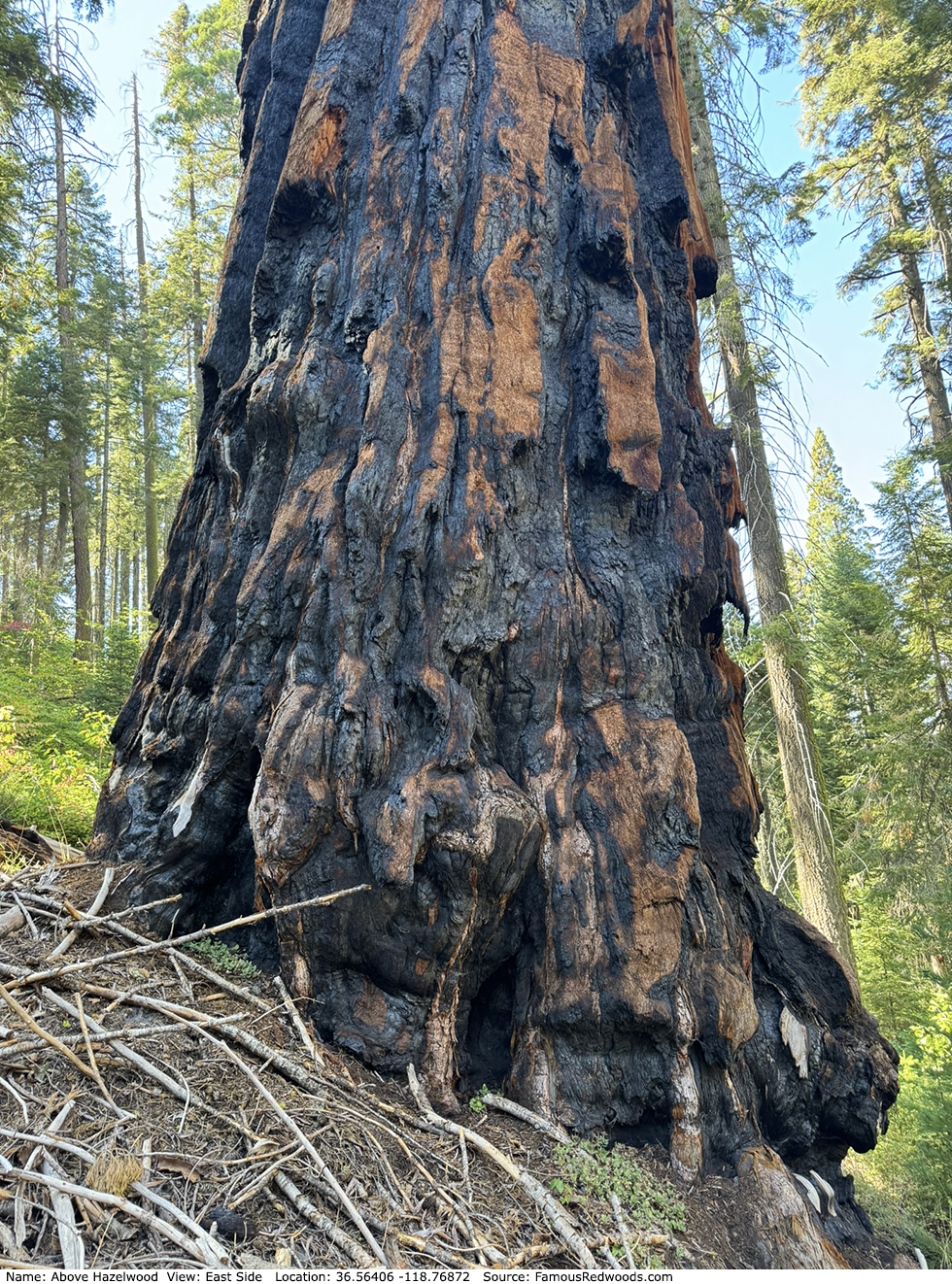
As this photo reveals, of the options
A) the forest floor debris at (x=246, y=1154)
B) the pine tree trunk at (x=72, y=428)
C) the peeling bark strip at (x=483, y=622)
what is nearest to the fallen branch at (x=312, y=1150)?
the forest floor debris at (x=246, y=1154)

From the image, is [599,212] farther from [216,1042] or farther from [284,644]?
[216,1042]

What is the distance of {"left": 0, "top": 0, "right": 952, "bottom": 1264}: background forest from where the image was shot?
7996mm

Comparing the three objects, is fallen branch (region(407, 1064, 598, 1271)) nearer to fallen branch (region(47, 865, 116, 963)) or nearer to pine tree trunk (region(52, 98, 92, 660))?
fallen branch (region(47, 865, 116, 963))

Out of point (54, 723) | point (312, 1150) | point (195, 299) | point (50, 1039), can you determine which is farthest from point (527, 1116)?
point (195, 299)

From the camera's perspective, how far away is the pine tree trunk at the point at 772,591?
791 centimetres

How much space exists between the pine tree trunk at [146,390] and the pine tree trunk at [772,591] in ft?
39.6

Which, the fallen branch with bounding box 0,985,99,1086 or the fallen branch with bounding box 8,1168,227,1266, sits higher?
the fallen branch with bounding box 0,985,99,1086

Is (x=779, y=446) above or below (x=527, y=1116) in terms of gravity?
above

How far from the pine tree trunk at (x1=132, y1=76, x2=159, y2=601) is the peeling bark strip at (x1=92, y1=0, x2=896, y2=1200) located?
12.7 m

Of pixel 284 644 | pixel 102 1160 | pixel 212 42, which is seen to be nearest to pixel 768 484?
pixel 284 644

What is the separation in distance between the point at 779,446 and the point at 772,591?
1719 millimetres

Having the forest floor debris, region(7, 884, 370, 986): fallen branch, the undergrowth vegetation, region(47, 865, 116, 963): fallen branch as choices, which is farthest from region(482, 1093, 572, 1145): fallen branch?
the undergrowth vegetation

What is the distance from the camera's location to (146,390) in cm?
1717

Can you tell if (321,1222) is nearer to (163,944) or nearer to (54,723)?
(163,944)
